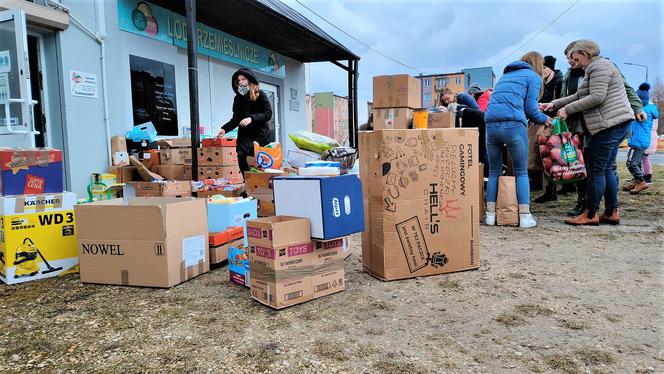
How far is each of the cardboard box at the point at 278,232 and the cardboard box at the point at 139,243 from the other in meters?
0.62

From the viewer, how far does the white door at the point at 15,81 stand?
424 centimetres

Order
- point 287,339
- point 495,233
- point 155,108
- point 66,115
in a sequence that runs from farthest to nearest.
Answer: point 155,108 → point 66,115 → point 495,233 → point 287,339

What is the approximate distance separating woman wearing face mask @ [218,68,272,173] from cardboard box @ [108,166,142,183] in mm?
1600

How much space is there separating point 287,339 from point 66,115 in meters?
4.90

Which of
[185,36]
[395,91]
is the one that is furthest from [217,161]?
[185,36]

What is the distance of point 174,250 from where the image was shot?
8.59ft

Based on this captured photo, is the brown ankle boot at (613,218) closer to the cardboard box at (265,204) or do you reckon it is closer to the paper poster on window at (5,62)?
the cardboard box at (265,204)

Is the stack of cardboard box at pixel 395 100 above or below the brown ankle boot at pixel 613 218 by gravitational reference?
above

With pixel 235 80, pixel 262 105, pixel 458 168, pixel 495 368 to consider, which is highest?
pixel 235 80

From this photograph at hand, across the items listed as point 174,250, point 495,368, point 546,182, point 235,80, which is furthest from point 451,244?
point 546,182

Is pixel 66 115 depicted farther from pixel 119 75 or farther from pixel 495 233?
pixel 495 233

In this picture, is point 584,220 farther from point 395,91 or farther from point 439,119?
point 395,91

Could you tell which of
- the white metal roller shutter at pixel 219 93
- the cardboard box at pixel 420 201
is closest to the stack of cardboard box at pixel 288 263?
the cardboard box at pixel 420 201

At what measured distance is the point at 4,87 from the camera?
4418 mm
